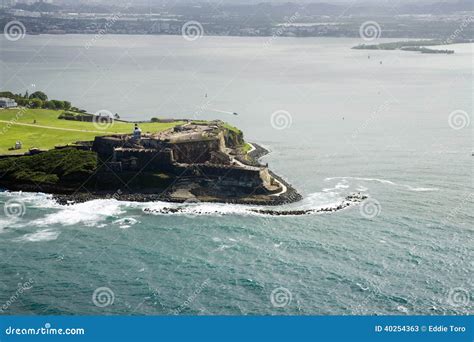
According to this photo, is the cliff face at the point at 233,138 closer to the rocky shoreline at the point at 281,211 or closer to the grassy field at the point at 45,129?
the grassy field at the point at 45,129

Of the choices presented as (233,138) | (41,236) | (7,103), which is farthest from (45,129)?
(41,236)

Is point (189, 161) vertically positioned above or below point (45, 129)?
below

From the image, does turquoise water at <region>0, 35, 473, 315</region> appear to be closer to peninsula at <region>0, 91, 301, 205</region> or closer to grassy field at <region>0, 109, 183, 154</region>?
peninsula at <region>0, 91, 301, 205</region>

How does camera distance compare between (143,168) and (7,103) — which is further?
(7,103)

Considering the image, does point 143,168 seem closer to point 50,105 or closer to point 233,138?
point 233,138

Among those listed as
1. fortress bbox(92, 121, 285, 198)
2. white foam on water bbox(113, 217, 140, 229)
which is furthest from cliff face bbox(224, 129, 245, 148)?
white foam on water bbox(113, 217, 140, 229)

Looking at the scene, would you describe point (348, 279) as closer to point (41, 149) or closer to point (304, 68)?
point (41, 149)

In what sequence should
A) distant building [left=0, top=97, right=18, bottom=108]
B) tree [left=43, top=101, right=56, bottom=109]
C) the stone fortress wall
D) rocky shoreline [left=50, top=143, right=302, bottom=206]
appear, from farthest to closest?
tree [left=43, top=101, right=56, bottom=109], distant building [left=0, top=97, right=18, bottom=108], the stone fortress wall, rocky shoreline [left=50, top=143, right=302, bottom=206]
